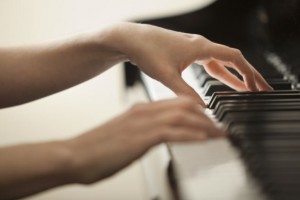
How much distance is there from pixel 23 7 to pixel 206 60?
1.91 meters

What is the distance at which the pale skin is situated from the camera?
0.47 meters

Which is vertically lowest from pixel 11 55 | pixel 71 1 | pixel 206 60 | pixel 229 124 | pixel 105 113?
pixel 229 124

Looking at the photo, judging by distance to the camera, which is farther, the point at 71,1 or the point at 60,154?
the point at 71,1

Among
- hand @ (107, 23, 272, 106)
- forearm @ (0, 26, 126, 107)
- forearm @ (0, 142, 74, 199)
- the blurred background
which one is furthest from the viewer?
the blurred background

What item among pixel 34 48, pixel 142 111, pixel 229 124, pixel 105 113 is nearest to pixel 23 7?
pixel 105 113

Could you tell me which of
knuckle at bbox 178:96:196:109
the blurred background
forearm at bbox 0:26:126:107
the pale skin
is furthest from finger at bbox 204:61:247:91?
the blurred background

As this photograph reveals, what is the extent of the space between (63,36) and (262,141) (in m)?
1.96

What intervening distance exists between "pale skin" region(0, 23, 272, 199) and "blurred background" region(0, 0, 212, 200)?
1203mm

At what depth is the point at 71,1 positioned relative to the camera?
254cm

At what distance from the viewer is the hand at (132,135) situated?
1.52 feet

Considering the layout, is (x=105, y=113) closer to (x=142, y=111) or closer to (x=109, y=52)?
(x=109, y=52)

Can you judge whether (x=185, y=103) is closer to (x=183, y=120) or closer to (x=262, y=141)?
(x=183, y=120)

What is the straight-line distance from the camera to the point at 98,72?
0.94 meters

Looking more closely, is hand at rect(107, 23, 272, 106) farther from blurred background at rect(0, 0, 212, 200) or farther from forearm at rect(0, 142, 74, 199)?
blurred background at rect(0, 0, 212, 200)
